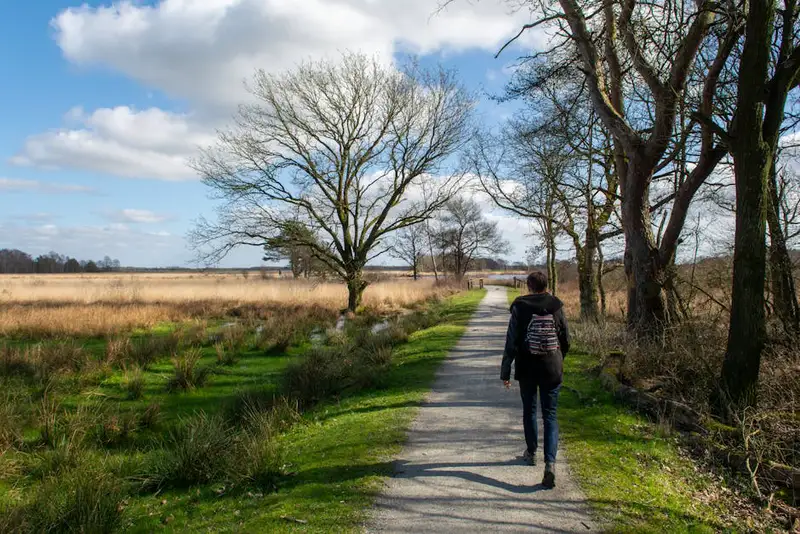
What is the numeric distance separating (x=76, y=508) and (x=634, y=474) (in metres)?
5.17

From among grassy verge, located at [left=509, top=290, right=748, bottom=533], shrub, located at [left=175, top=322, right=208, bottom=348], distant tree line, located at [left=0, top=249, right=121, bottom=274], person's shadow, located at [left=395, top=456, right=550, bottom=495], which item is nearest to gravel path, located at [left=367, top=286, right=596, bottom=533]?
person's shadow, located at [left=395, top=456, right=550, bottom=495]

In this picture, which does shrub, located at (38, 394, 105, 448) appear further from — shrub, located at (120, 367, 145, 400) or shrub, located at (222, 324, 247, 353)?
shrub, located at (222, 324, 247, 353)

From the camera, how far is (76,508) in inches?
168

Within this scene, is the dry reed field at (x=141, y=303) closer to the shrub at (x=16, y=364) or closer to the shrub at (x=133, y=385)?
the shrub at (x=16, y=364)

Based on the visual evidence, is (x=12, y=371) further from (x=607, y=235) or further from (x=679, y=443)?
(x=607, y=235)

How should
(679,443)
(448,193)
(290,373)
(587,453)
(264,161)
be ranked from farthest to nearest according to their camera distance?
(448,193), (264,161), (290,373), (679,443), (587,453)

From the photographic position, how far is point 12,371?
34.4 ft

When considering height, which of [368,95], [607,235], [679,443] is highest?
[368,95]

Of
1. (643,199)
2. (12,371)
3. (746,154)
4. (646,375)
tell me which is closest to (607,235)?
(643,199)

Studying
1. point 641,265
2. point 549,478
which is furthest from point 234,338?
point 549,478

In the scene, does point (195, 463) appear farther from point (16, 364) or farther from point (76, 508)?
point (16, 364)

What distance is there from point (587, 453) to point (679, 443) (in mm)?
1286

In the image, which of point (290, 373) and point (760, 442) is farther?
point (290, 373)

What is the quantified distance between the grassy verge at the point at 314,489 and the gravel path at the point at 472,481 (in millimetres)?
246
